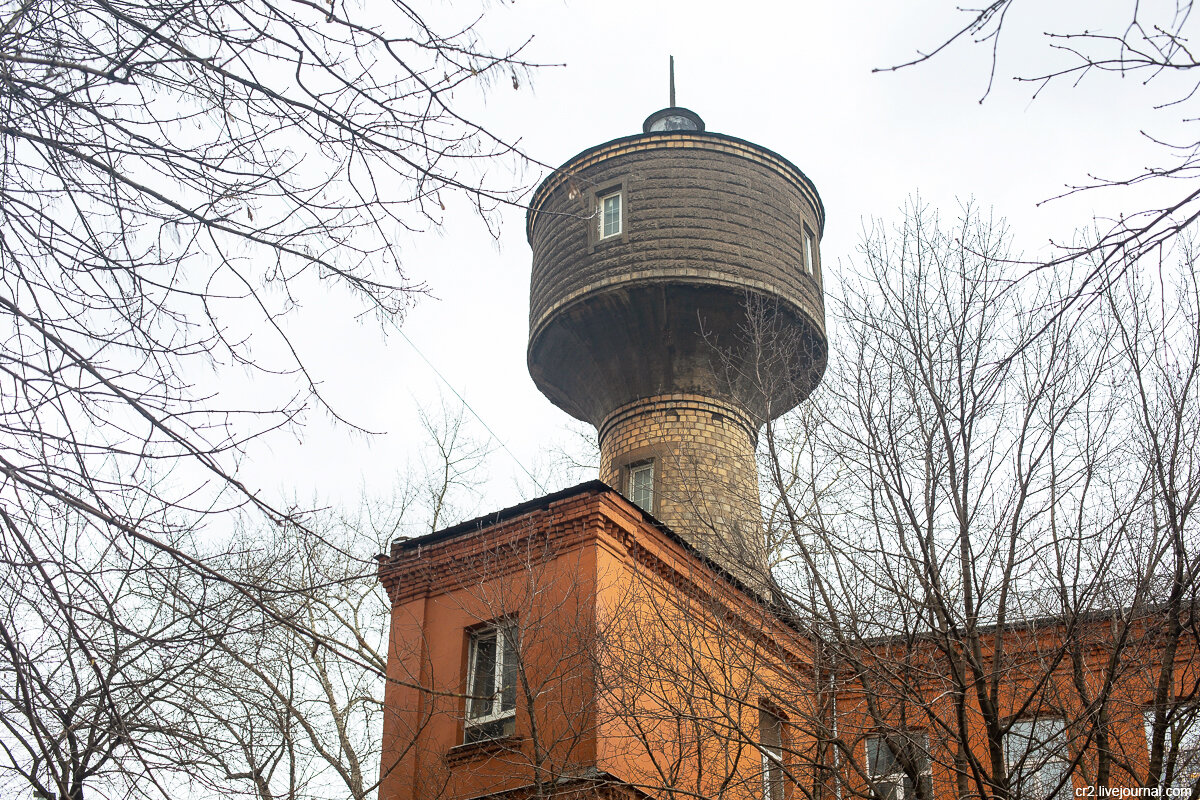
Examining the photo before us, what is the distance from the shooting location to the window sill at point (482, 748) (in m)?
10.4

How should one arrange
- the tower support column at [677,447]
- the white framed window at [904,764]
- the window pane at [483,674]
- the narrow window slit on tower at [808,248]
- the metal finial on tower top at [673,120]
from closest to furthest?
the white framed window at [904,764], the window pane at [483,674], the tower support column at [677,447], the narrow window slit on tower at [808,248], the metal finial on tower top at [673,120]

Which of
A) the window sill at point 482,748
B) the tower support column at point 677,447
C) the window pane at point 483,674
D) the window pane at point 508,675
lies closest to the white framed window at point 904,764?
the window sill at point 482,748

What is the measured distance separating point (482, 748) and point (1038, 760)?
4846mm

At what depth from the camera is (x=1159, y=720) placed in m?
7.29

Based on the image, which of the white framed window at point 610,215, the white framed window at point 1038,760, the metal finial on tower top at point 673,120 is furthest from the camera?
the metal finial on tower top at point 673,120

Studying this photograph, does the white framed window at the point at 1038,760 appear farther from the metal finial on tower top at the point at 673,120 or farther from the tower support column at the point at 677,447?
the metal finial on tower top at the point at 673,120

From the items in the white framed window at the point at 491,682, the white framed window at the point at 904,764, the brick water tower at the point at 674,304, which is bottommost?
the white framed window at the point at 904,764

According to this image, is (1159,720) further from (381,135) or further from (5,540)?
(5,540)

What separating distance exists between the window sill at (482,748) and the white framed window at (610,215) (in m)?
8.15

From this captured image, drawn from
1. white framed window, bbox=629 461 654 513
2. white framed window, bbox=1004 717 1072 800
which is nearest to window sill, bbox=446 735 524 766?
white framed window, bbox=1004 717 1072 800

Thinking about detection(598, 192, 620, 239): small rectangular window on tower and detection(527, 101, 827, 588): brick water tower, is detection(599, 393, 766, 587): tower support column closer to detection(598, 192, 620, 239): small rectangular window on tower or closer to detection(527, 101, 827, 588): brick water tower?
detection(527, 101, 827, 588): brick water tower

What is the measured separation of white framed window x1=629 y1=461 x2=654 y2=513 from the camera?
1595 centimetres

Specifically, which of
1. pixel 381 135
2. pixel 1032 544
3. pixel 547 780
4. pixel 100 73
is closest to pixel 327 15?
pixel 381 135

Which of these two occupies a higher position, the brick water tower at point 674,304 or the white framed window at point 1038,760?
the brick water tower at point 674,304
